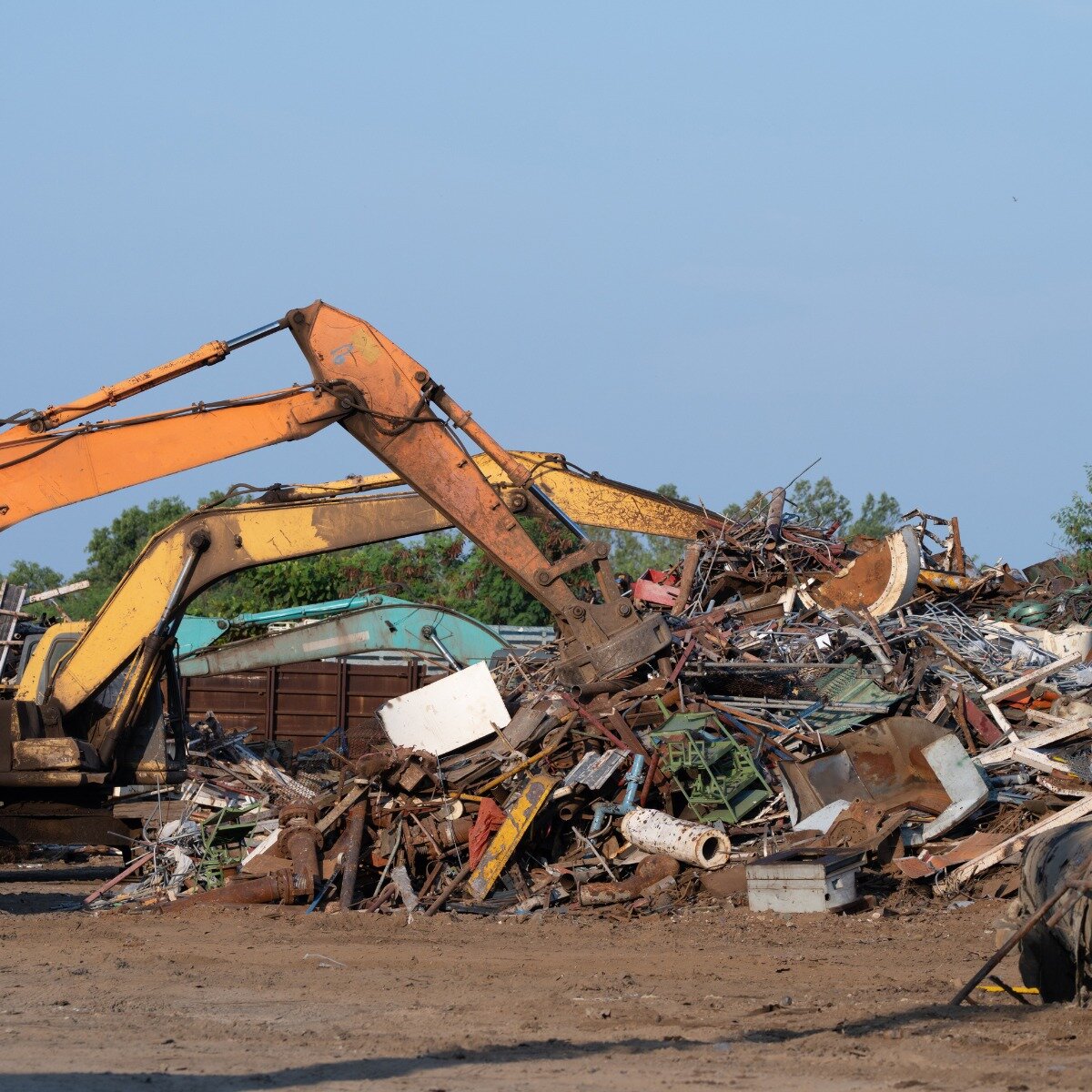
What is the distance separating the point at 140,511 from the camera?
47.6 m

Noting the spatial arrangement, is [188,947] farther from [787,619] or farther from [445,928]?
[787,619]

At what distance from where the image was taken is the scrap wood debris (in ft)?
37.8

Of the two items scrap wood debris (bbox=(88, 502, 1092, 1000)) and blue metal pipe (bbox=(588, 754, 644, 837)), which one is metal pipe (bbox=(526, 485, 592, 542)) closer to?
scrap wood debris (bbox=(88, 502, 1092, 1000))

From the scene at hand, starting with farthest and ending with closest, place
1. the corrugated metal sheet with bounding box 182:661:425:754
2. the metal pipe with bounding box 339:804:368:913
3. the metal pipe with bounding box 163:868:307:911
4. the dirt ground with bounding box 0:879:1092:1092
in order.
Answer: the corrugated metal sheet with bounding box 182:661:425:754 < the metal pipe with bounding box 163:868:307:911 < the metal pipe with bounding box 339:804:368:913 < the dirt ground with bounding box 0:879:1092:1092

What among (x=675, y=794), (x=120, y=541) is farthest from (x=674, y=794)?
(x=120, y=541)

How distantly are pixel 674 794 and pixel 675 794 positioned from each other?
0.01 meters

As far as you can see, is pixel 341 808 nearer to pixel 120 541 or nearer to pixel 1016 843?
pixel 1016 843

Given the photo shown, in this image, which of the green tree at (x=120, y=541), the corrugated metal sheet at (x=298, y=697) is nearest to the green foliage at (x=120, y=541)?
the green tree at (x=120, y=541)

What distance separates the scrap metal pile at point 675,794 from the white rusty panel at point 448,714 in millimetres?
18

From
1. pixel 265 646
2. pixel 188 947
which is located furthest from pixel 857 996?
pixel 265 646

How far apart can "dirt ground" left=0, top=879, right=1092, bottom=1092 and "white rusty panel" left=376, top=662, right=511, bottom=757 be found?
223 centimetres

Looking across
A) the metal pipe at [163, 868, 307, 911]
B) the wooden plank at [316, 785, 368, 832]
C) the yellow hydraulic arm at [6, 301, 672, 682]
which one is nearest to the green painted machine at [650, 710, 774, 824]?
the yellow hydraulic arm at [6, 301, 672, 682]

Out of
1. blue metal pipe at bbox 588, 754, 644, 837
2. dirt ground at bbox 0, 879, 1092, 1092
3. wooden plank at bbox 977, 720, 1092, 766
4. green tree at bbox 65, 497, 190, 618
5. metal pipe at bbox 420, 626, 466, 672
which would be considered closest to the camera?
dirt ground at bbox 0, 879, 1092, 1092

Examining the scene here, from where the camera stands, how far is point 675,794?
12172 millimetres
